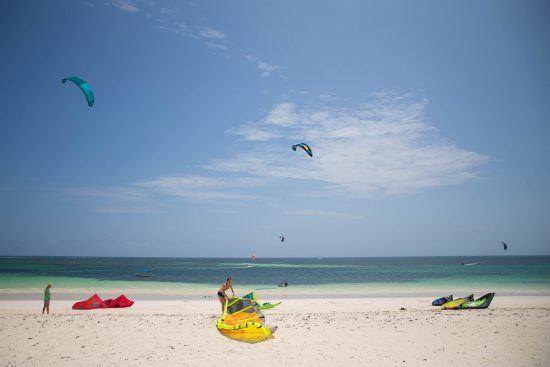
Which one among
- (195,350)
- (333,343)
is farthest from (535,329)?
(195,350)

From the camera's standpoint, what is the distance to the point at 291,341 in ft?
30.4

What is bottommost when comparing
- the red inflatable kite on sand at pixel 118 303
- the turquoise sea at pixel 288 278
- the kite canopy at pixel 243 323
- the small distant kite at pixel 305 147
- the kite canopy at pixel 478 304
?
the turquoise sea at pixel 288 278

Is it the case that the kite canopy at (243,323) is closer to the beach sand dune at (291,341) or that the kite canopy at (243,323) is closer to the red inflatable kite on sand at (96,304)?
the beach sand dune at (291,341)

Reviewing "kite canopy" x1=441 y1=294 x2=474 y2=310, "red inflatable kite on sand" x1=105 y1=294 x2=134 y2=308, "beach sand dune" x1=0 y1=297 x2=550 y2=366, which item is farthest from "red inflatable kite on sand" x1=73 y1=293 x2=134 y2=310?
"kite canopy" x1=441 y1=294 x2=474 y2=310

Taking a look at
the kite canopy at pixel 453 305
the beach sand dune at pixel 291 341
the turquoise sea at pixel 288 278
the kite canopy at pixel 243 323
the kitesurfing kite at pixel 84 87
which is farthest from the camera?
the turquoise sea at pixel 288 278

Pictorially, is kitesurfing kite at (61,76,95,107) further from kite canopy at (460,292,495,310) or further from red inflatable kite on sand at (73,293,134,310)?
kite canopy at (460,292,495,310)

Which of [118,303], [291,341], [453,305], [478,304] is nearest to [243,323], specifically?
[291,341]

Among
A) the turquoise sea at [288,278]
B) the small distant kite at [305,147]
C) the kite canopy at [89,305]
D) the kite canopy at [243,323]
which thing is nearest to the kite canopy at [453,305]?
the kite canopy at [243,323]

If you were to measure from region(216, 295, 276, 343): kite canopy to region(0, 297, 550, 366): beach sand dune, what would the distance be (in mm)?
289

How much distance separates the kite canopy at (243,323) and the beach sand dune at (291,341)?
0.95 ft

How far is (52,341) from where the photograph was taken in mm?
9117

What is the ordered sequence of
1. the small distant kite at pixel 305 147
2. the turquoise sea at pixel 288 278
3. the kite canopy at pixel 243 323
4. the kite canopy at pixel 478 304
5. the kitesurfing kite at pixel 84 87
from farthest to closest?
1. the turquoise sea at pixel 288 278
2. the small distant kite at pixel 305 147
3. the kite canopy at pixel 478 304
4. the kitesurfing kite at pixel 84 87
5. the kite canopy at pixel 243 323

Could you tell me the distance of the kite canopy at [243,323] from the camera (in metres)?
9.29

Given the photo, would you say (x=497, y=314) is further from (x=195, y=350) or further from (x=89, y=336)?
(x=89, y=336)
